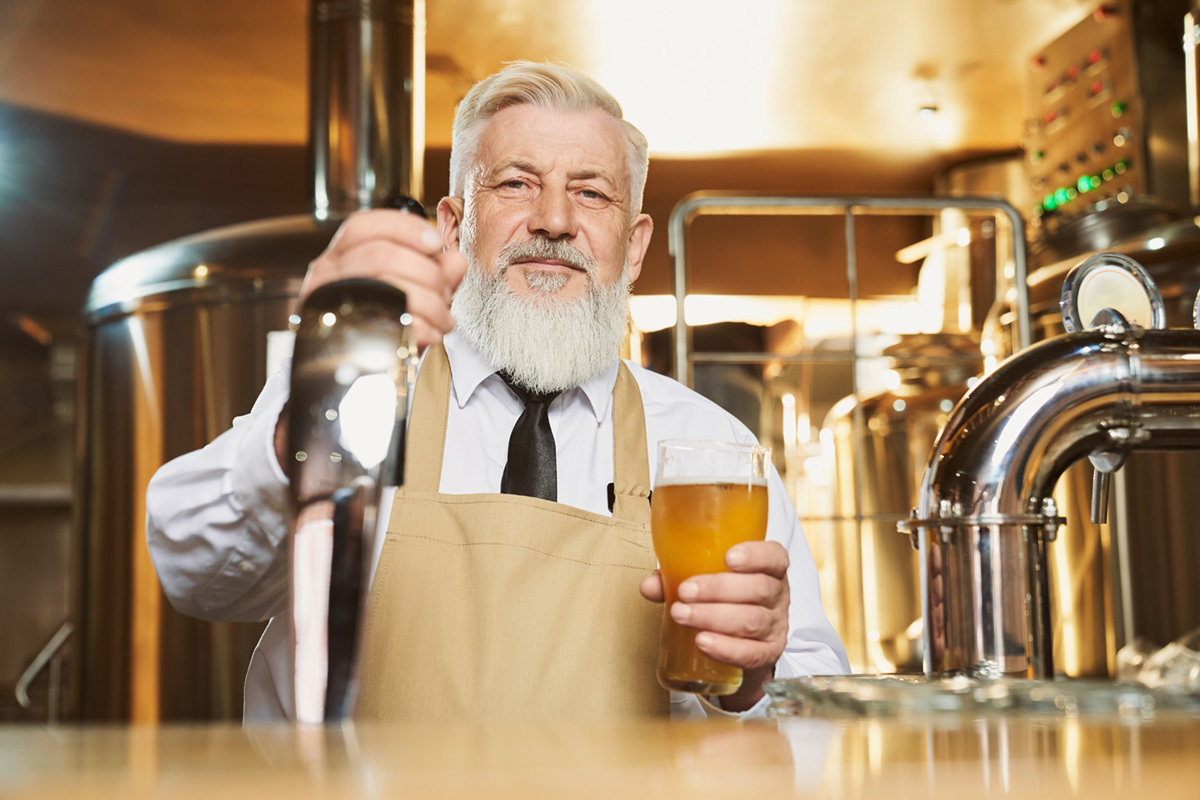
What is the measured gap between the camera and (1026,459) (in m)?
0.93

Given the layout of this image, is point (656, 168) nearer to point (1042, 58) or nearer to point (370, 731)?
point (1042, 58)

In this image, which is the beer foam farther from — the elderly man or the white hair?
the white hair

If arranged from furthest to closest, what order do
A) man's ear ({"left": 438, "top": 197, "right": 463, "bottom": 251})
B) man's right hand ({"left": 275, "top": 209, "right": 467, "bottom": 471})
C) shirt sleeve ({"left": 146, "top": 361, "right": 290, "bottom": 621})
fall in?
A: 1. man's ear ({"left": 438, "top": 197, "right": 463, "bottom": 251})
2. shirt sleeve ({"left": 146, "top": 361, "right": 290, "bottom": 621})
3. man's right hand ({"left": 275, "top": 209, "right": 467, "bottom": 471})

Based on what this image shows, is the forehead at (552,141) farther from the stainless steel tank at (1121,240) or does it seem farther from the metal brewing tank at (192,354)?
the stainless steel tank at (1121,240)

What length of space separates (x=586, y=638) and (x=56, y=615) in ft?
21.7

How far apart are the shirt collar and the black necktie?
9 cm

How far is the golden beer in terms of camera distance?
3.14 feet

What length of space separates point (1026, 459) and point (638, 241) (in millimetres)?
1116

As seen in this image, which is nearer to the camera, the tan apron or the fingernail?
the fingernail

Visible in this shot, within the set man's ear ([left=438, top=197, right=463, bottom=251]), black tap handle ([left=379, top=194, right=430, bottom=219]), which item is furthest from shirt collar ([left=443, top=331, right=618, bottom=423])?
black tap handle ([left=379, top=194, right=430, bottom=219])

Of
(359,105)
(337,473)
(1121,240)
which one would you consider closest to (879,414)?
(1121,240)

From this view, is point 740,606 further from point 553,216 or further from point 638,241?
point 638,241

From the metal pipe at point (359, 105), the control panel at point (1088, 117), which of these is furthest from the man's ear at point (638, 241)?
the control panel at point (1088, 117)

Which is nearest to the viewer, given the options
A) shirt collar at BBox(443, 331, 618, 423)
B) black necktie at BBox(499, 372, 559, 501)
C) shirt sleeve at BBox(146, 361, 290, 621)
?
shirt sleeve at BBox(146, 361, 290, 621)
